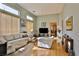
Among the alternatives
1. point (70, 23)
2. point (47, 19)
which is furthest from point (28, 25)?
point (70, 23)

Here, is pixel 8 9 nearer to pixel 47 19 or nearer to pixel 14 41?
pixel 14 41

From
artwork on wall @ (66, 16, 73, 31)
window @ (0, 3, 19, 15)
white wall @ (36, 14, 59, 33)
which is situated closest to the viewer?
window @ (0, 3, 19, 15)

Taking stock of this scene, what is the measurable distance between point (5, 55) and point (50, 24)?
1.48 m

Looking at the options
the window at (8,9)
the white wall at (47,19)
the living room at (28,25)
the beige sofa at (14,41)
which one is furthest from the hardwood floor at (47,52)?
the window at (8,9)

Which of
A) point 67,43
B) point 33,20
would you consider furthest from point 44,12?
point 67,43

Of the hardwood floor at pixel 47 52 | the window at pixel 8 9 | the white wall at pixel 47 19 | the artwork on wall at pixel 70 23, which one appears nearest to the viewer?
the window at pixel 8 9

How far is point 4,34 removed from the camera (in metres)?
2.83

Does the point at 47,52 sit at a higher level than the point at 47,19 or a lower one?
lower

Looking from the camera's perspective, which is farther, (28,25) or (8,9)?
(28,25)

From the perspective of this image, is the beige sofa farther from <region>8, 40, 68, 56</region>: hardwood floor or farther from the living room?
<region>8, 40, 68, 56</region>: hardwood floor

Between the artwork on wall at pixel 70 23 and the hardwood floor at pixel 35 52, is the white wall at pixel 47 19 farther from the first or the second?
the artwork on wall at pixel 70 23

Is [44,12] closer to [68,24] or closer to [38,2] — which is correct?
[38,2]

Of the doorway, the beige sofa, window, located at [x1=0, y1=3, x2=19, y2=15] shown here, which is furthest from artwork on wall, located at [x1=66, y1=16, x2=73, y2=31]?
window, located at [x1=0, y1=3, x2=19, y2=15]

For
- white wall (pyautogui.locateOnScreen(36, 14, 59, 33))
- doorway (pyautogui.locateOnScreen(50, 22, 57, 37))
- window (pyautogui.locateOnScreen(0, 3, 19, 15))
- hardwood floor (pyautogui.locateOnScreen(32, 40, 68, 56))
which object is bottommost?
hardwood floor (pyautogui.locateOnScreen(32, 40, 68, 56))
